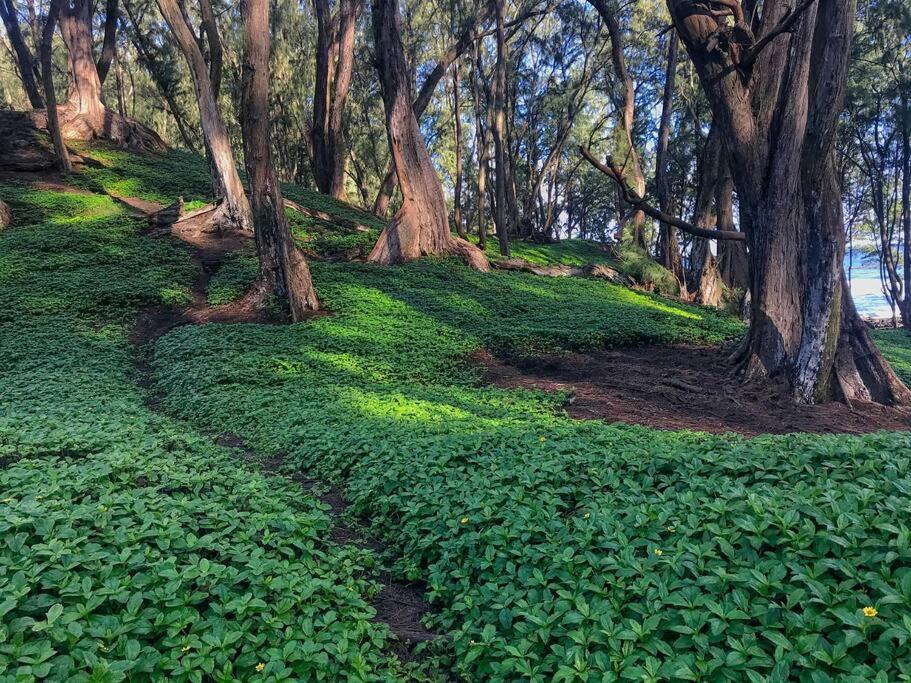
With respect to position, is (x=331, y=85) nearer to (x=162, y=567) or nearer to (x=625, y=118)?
(x=625, y=118)

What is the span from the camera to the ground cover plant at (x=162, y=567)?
257 cm

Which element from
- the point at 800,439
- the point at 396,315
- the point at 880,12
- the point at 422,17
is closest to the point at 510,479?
the point at 800,439

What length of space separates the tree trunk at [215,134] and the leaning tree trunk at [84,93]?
1041cm

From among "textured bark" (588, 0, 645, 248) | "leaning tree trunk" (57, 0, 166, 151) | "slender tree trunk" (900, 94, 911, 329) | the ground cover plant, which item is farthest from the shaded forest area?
"slender tree trunk" (900, 94, 911, 329)

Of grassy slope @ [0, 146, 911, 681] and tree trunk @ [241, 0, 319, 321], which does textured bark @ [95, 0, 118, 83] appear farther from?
grassy slope @ [0, 146, 911, 681]

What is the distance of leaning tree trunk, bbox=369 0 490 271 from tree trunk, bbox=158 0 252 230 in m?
4.10

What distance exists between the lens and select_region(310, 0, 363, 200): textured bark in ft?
73.7

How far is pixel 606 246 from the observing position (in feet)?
118

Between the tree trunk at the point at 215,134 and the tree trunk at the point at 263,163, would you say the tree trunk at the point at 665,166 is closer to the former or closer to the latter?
the tree trunk at the point at 263,163

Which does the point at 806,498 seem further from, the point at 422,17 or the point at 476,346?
the point at 422,17

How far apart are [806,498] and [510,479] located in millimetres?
2050

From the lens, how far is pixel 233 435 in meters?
7.05

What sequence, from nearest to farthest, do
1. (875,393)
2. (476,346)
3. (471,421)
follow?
1. (471,421)
2. (875,393)
3. (476,346)

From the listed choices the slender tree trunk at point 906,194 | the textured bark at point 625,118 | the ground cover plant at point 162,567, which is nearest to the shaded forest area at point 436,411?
the ground cover plant at point 162,567
